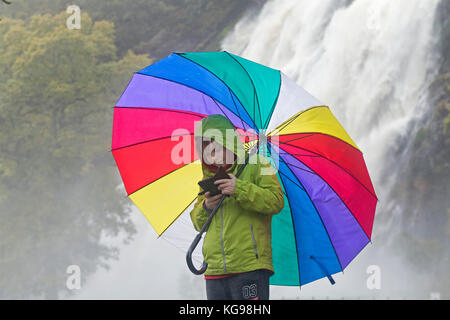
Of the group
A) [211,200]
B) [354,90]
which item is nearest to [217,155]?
[211,200]

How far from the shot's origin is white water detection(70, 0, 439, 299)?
991 cm

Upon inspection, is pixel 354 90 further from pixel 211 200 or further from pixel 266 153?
pixel 211 200

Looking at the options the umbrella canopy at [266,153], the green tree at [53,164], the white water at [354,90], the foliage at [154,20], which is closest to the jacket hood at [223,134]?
the umbrella canopy at [266,153]

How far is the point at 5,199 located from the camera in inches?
513

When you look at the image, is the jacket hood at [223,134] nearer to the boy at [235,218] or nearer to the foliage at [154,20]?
the boy at [235,218]

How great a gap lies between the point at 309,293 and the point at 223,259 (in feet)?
27.2

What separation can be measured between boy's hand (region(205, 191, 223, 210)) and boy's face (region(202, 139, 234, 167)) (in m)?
0.14

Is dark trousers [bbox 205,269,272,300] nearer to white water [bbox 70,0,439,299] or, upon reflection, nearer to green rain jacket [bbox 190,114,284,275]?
green rain jacket [bbox 190,114,284,275]

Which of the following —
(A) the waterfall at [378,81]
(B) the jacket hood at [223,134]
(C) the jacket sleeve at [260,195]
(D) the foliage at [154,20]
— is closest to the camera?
(C) the jacket sleeve at [260,195]

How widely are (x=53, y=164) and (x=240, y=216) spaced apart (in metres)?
11.8

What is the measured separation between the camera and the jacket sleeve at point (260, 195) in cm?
240

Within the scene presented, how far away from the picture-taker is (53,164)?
13508mm

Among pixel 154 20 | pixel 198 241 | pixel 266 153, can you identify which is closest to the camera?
pixel 198 241

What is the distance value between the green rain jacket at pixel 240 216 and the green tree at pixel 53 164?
1129cm
